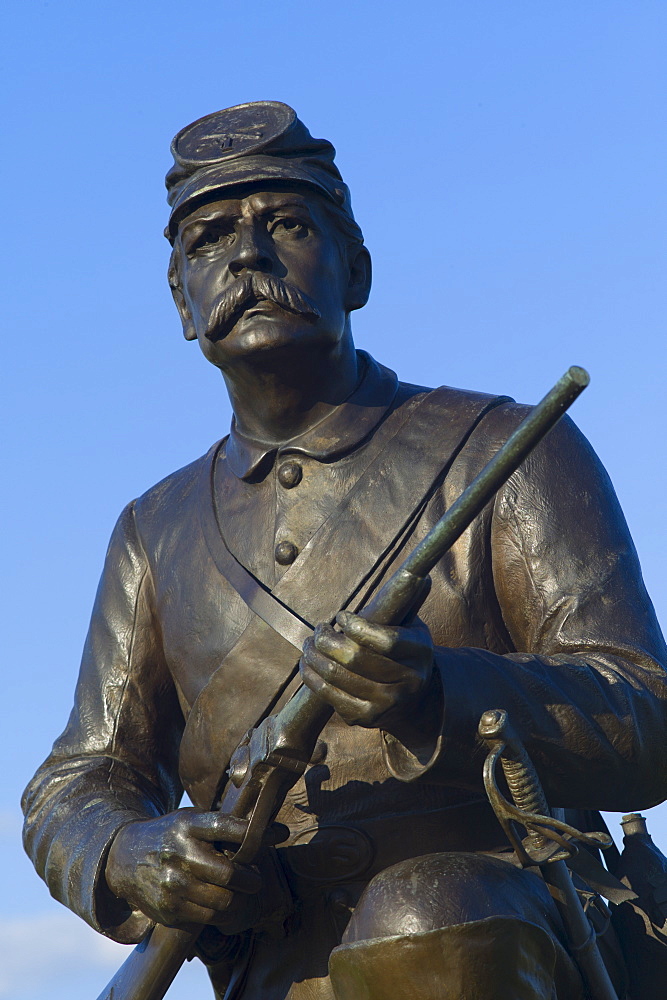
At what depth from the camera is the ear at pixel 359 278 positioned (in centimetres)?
865

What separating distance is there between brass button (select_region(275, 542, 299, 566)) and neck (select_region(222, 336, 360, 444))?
634 mm

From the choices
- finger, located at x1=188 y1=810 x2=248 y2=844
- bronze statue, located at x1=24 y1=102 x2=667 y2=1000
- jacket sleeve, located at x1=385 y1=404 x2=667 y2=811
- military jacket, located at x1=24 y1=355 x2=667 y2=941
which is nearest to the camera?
bronze statue, located at x1=24 y1=102 x2=667 y2=1000

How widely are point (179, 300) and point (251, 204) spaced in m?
0.81

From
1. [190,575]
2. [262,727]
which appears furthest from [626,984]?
[190,575]

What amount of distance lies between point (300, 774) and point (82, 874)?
1.30 metres

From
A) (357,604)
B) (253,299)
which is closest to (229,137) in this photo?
(253,299)

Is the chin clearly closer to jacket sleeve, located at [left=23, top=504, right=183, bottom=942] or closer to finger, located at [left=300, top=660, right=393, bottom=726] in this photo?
jacket sleeve, located at [left=23, top=504, right=183, bottom=942]

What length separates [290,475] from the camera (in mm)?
8250

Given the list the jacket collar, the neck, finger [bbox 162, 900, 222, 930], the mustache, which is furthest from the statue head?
A: finger [bbox 162, 900, 222, 930]

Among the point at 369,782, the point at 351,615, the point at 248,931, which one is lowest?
the point at 248,931

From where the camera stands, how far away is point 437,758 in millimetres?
6574

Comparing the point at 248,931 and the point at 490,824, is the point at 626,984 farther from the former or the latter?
the point at 248,931

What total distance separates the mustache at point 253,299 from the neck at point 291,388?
212mm

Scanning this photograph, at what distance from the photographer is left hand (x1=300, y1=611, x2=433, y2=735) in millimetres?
6273
